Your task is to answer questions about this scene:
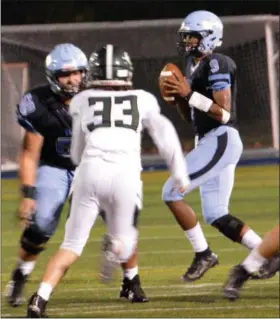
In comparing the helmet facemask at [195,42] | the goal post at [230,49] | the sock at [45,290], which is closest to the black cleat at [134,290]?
the sock at [45,290]

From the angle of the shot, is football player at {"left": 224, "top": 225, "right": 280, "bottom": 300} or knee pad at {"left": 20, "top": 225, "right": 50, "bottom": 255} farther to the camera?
knee pad at {"left": 20, "top": 225, "right": 50, "bottom": 255}

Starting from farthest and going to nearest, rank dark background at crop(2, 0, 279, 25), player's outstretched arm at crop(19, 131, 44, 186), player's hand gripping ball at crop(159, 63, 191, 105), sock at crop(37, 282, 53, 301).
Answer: dark background at crop(2, 0, 279, 25), player's hand gripping ball at crop(159, 63, 191, 105), player's outstretched arm at crop(19, 131, 44, 186), sock at crop(37, 282, 53, 301)

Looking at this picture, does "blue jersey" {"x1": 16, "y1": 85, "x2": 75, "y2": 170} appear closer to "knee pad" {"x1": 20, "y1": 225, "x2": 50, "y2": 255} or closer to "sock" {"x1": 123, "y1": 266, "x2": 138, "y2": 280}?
"knee pad" {"x1": 20, "y1": 225, "x2": 50, "y2": 255}

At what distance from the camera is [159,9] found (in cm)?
2556

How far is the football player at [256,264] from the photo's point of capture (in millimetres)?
6887

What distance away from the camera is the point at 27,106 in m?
7.15

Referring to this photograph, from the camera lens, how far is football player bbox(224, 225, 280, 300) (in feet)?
22.6

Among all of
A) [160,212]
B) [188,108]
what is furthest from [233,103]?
[160,212]

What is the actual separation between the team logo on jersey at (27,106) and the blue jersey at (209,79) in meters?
1.15

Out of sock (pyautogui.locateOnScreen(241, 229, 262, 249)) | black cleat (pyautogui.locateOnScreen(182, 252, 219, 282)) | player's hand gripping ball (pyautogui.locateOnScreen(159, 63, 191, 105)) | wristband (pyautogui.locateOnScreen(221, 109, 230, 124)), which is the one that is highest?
player's hand gripping ball (pyautogui.locateOnScreen(159, 63, 191, 105))

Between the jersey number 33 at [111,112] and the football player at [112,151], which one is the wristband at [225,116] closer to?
the football player at [112,151]

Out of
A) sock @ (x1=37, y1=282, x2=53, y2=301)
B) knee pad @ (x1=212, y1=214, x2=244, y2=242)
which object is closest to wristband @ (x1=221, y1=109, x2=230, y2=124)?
knee pad @ (x1=212, y1=214, x2=244, y2=242)

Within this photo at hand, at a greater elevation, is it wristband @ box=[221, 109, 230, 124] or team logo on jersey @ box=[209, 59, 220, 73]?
team logo on jersey @ box=[209, 59, 220, 73]

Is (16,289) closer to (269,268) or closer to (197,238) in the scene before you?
(197,238)
